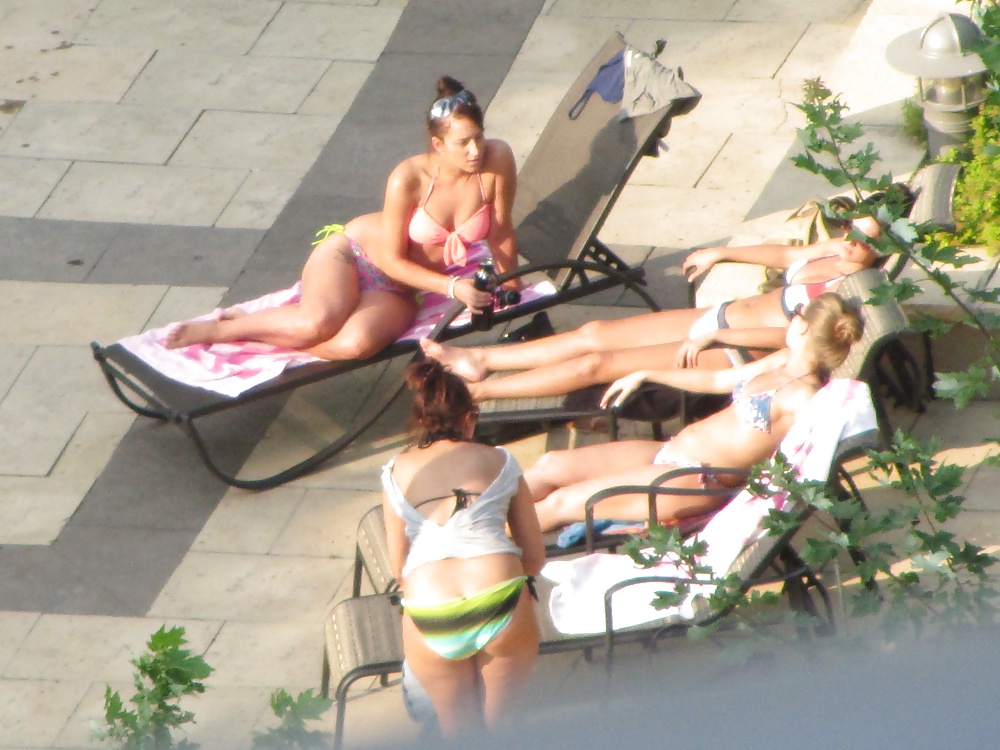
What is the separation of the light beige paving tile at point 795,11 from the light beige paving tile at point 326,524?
4.32m

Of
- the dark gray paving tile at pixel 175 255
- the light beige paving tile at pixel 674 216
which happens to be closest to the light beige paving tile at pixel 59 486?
the dark gray paving tile at pixel 175 255

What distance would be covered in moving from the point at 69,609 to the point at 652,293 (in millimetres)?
2944

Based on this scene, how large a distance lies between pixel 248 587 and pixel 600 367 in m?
1.54

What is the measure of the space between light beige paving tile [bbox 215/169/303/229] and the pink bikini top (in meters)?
1.69

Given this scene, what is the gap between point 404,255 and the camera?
19.6ft

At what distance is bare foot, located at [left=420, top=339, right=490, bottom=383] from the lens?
5.62 meters

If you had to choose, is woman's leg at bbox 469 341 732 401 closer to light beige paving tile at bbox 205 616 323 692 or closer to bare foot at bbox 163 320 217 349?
light beige paving tile at bbox 205 616 323 692

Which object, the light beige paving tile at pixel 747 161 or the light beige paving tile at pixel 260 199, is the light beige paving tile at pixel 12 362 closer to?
the light beige paving tile at pixel 260 199

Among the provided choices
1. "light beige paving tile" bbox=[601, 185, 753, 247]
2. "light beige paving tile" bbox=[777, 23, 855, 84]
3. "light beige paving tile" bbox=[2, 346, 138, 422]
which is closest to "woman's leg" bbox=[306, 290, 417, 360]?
"light beige paving tile" bbox=[2, 346, 138, 422]

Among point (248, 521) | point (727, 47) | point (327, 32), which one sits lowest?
point (248, 521)

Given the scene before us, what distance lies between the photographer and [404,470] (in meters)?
3.89

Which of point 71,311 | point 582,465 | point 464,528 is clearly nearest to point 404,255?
point 582,465

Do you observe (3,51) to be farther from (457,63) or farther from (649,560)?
(649,560)

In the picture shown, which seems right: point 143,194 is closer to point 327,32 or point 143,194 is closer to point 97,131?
point 97,131
